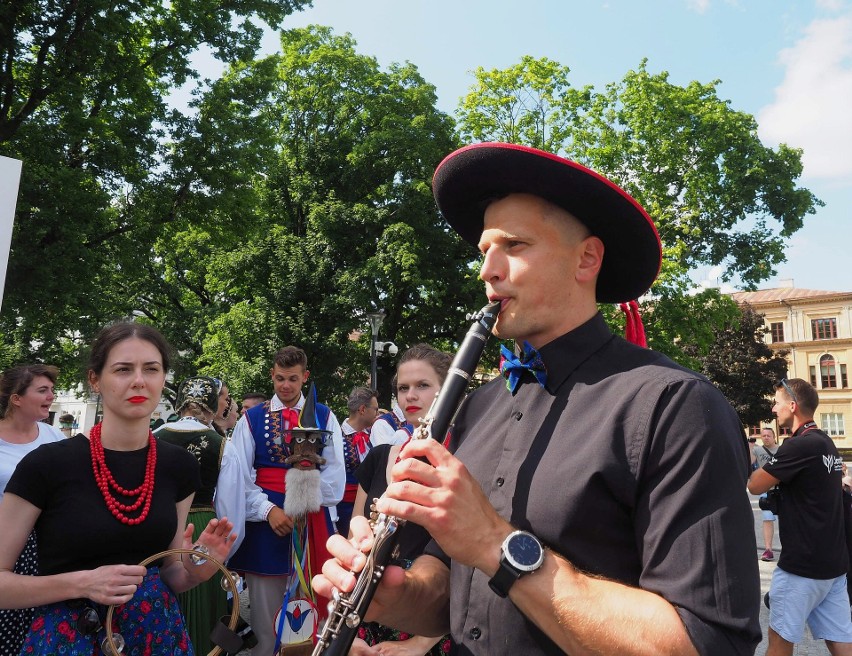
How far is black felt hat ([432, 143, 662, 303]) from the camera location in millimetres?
1810

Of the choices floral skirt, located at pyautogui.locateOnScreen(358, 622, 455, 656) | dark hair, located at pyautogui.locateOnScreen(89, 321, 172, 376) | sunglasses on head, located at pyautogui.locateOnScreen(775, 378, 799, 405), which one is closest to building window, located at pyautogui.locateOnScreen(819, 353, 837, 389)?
sunglasses on head, located at pyautogui.locateOnScreen(775, 378, 799, 405)

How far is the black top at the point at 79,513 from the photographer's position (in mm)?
2729

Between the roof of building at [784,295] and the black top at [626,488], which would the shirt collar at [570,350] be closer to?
the black top at [626,488]

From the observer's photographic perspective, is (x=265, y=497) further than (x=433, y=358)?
Yes

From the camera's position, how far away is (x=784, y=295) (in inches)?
2498

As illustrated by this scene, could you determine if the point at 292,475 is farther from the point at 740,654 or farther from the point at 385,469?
the point at 740,654

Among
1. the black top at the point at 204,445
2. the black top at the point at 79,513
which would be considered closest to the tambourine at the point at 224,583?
the black top at the point at 79,513

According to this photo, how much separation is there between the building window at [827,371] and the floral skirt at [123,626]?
211ft

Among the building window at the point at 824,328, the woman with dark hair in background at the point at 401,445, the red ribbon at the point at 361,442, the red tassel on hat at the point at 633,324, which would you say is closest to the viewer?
the red tassel on hat at the point at 633,324

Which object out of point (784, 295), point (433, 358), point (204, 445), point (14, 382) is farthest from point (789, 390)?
point (784, 295)

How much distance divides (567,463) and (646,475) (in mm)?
177

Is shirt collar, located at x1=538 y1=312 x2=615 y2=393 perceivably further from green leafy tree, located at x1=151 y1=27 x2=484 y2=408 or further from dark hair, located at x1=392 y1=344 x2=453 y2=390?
green leafy tree, located at x1=151 y1=27 x2=484 y2=408

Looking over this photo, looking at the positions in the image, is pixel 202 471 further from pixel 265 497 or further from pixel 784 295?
pixel 784 295

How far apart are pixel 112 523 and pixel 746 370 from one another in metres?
42.9
